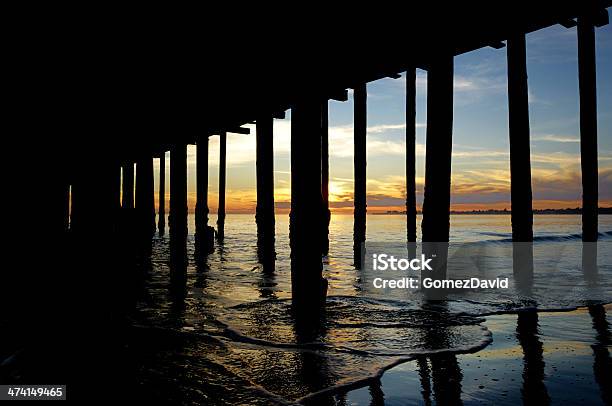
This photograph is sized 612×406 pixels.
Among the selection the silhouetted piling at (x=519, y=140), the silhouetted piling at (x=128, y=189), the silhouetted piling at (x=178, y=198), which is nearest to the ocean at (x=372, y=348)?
the silhouetted piling at (x=178, y=198)

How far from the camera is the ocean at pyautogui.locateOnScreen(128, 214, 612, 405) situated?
391 centimetres

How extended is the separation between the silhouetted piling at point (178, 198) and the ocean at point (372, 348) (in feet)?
1.93

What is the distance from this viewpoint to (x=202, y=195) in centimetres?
1270

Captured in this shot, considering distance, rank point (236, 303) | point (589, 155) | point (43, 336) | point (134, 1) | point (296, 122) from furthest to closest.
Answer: point (589, 155) < point (236, 303) < point (296, 122) < point (43, 336) < point (134, 1)

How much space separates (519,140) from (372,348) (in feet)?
18.0

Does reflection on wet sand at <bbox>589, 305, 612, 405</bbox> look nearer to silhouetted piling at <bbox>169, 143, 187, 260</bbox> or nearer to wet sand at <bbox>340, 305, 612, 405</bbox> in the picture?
wet sand at <bbox>340, 305, 612, 405</bbox>

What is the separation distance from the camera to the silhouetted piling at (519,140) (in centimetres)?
870

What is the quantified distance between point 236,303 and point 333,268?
23.9ft

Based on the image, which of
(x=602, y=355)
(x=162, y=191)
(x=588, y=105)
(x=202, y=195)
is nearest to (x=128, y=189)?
(x=202, y=195)

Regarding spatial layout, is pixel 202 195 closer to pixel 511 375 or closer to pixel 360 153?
pixel 360 153

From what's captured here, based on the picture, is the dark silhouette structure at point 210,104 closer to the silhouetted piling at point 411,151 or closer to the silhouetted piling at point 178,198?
the silhouetted piling at point 178,198

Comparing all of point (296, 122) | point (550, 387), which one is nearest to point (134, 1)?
point (296, 122)

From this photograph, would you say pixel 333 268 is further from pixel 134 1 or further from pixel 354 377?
pixel 134 1

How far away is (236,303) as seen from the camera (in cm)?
848
